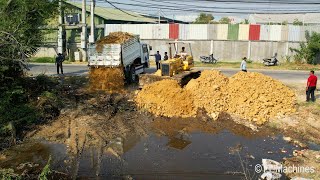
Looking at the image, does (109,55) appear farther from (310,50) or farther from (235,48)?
(310,50)

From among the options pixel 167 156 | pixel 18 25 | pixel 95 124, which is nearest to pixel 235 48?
pixel 95 124

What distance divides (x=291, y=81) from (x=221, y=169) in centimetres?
1455

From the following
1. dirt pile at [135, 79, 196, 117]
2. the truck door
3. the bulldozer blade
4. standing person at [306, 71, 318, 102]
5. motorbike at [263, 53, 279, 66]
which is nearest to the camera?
dirt pile at [135, 79, 196, 117]

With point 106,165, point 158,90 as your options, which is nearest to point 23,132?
point 106,165

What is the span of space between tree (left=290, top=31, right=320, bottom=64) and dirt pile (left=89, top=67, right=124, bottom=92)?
2095cm

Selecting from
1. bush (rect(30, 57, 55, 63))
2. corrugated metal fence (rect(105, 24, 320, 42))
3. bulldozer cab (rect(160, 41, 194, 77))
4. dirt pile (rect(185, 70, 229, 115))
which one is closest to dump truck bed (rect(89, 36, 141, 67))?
bulldozer cab (rect(160, 41, 194, 77))

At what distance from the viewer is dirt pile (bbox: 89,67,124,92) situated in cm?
1853

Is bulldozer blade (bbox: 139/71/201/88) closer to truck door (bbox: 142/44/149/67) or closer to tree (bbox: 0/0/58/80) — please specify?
truck door (bbox: 142/44/149/67)

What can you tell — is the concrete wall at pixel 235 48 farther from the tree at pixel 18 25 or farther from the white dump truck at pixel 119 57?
the tree at pixel 18 25

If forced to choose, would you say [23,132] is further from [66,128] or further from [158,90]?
[158,90]

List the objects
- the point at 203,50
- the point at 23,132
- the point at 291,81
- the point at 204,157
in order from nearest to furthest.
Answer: the point at 204,157 < the point at 23,132 < the point at 291,81 < the point at 203,50

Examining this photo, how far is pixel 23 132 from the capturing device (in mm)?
12570

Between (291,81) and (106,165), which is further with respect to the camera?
(291,81)

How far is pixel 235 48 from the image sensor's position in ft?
111
